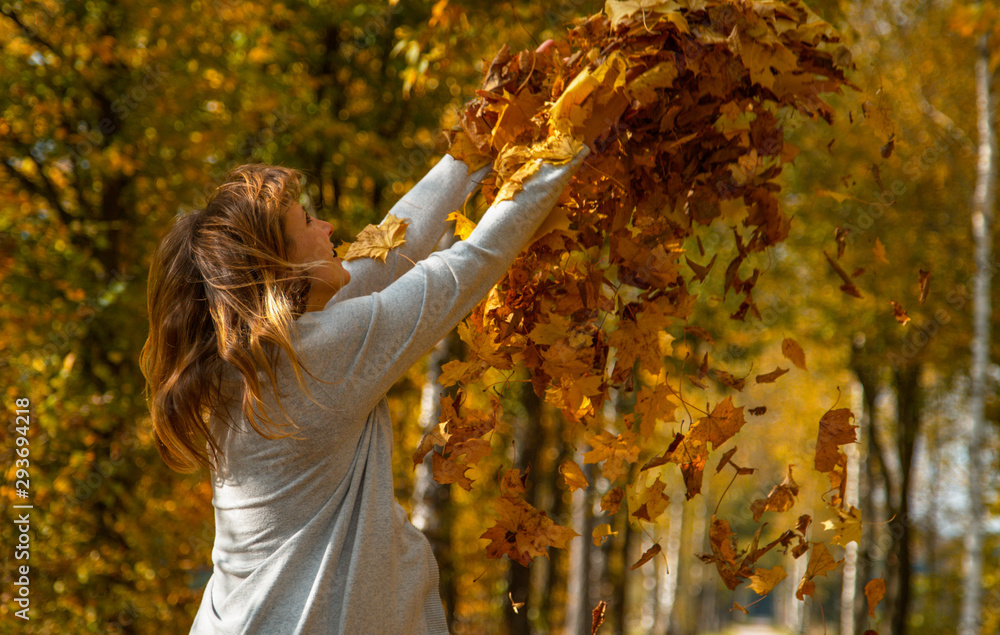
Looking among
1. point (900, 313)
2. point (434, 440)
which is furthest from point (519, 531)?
point (900, 313)

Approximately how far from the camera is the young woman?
1.28 m

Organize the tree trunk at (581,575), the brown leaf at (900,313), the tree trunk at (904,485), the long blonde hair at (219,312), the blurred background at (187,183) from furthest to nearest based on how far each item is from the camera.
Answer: the tree trunk at (904,485), the tree trunk at (581,575), the blurred background at (187,183), the brown leaf at (900,313), the long blonde hair at (219,312)

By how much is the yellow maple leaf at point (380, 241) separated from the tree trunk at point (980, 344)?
25.5 ft

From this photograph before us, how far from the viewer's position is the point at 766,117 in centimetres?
144

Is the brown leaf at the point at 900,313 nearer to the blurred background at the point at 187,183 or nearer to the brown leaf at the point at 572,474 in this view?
the blurred background at the point at 187,183

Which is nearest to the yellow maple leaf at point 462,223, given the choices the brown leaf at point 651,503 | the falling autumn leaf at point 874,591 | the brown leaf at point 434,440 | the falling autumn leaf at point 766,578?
the brown leaf at point 434,440

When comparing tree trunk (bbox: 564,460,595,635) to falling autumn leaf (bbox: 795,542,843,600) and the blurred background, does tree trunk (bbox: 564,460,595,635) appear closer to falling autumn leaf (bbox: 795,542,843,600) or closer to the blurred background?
the blurred background

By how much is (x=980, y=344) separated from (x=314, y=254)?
26.1ft

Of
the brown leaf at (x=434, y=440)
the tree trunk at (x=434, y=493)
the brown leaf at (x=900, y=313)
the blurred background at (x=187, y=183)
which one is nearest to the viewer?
the brown leaf at (x=434, y=440)

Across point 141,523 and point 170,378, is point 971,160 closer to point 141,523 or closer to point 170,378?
point 141,523

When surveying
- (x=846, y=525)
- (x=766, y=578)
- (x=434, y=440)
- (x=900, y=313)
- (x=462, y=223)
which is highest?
(x=462, y=223)

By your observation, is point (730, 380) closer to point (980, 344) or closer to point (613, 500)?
point (613, 500)

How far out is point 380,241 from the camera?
1.57 m

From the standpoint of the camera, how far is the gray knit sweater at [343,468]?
4.21 feet
